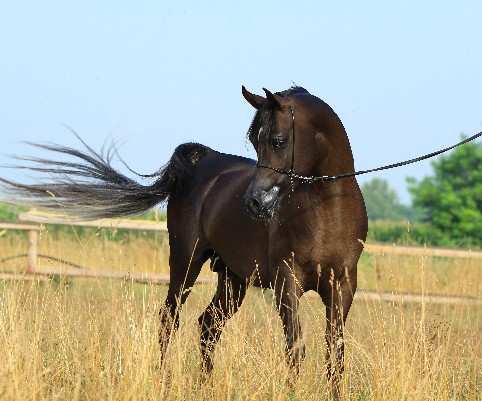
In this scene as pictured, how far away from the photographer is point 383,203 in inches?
5605

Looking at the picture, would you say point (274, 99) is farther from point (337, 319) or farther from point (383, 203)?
point (383, 203)

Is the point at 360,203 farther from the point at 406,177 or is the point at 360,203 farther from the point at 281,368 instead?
the point at 406,177

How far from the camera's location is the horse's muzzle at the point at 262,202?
5285 mm

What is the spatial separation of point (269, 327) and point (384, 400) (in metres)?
0.80

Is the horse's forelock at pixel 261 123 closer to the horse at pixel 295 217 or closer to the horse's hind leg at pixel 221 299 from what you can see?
the horse at pixel 295 217

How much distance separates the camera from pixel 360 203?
5.84 meters

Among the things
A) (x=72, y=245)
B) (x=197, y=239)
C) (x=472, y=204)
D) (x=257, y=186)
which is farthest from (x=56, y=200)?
(x=472, y=204)

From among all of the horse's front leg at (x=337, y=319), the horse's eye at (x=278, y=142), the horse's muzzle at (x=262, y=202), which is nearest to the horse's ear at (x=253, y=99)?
the horse's eye at (x=278, y=142)

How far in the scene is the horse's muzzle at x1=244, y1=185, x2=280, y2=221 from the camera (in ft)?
17.3

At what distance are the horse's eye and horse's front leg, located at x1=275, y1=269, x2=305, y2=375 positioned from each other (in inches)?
32.6

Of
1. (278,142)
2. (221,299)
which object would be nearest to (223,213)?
(221,299)

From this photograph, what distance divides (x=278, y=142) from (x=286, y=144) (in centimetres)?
6

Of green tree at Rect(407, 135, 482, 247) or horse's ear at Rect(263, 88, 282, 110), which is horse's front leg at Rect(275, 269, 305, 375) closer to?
horse's ear at Rect(263, 88, 282, 110)

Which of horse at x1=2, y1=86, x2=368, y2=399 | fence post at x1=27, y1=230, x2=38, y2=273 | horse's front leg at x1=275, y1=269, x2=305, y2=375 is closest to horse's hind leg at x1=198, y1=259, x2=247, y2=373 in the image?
horse at x1=2, y1=86, x2=368, y2=399
